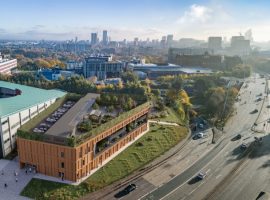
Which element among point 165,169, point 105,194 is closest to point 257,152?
point 165,169

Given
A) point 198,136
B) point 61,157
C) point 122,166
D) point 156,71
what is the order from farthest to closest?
1. point 156,71
2. point 198,136
3. point 122,166
4. point 61,157

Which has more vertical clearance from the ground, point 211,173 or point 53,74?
point 53,74

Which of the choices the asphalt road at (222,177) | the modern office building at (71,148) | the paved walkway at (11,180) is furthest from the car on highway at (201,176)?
the paved walkway at (11,180)

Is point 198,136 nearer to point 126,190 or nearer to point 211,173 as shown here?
point 211,173

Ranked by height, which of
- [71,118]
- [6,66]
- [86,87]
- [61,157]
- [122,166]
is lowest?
[122,166]

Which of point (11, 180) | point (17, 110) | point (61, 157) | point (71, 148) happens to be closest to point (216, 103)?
point (71, 148)

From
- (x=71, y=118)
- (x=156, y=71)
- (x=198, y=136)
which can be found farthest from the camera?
(x=156, y=71)

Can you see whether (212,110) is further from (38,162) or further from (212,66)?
(212,66)
